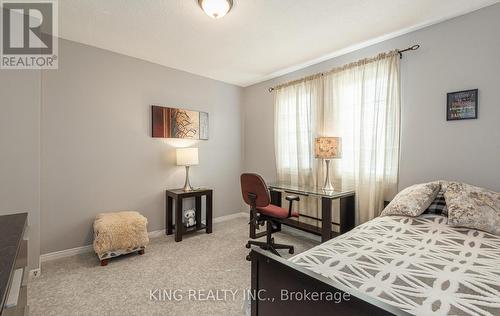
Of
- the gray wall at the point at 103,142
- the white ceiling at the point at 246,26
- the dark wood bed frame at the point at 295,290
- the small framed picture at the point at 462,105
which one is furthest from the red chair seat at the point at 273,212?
the white ceiling at the point at 246,26

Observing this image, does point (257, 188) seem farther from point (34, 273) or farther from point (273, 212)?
point (34, 273)

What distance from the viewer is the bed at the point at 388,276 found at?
0.86 meters

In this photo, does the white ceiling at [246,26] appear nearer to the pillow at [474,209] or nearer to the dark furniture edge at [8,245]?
the pillow at [474,209]

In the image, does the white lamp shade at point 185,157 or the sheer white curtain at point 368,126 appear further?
the white lamp shade at point 185,157

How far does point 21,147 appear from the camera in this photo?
2170 mm

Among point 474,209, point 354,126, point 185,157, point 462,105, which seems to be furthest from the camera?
point 185,157

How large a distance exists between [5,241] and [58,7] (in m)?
2.22

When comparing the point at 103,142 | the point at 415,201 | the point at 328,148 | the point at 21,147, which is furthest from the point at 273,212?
the point at 21,147

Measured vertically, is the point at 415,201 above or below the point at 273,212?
above

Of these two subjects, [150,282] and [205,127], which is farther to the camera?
[205,127]

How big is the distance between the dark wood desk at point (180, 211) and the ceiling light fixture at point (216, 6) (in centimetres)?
226

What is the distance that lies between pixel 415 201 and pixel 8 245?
8.80 feet

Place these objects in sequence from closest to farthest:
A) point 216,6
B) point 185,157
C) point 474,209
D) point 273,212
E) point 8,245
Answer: point 8,245, point 474,209, point 216,6, point 273,212, point 185,157

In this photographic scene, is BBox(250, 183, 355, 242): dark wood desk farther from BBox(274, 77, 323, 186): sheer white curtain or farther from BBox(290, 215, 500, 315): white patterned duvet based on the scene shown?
BBox(290, 215, 500, 315): white patterned duvet
